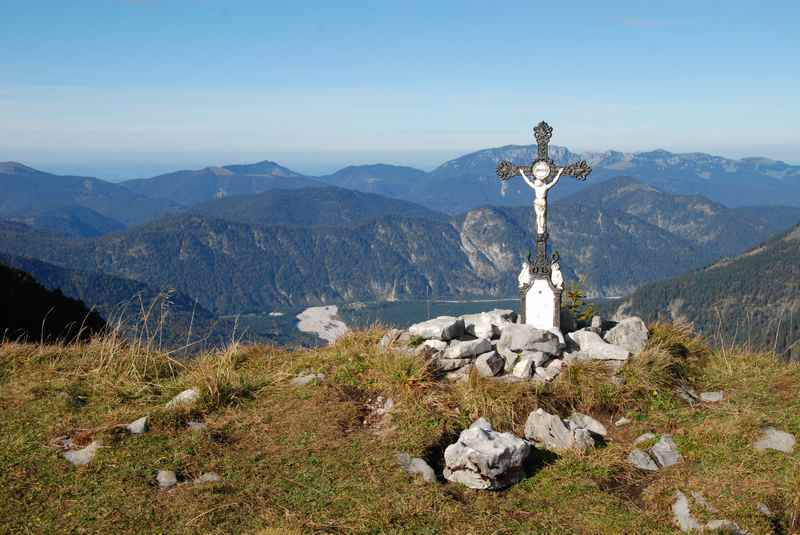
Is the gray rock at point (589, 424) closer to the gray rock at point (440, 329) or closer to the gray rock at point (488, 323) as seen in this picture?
the gray rock at point (488, 323)

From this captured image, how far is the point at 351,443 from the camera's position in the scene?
11.2 metres

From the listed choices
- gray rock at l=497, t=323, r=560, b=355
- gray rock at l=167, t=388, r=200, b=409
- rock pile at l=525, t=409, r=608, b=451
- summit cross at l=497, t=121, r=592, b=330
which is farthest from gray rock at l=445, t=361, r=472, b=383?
gray rock at l=167, t=388, r=200, b=409

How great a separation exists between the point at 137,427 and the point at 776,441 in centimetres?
1073

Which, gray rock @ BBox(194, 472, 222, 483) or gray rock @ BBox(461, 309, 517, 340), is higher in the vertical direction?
gray rock @ BBox(461, 309, 517, 340)

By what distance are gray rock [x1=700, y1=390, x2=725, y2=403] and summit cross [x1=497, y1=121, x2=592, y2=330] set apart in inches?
145

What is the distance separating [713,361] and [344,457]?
944 centimetres

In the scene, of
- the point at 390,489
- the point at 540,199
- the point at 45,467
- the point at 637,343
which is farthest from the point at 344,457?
the point at 540,199

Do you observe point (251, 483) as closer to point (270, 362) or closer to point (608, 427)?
point (270, 362)

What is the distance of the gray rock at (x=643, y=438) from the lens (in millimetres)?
11719

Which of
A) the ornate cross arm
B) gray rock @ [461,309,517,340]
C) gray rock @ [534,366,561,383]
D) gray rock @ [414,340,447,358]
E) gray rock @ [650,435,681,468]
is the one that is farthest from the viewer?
the ornate cross arm

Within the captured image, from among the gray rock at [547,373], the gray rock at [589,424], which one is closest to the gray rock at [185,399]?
the gray rock at [547,373]

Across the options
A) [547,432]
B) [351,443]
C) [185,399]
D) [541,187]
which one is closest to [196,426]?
[185,399]

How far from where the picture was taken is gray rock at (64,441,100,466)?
34.0 feet

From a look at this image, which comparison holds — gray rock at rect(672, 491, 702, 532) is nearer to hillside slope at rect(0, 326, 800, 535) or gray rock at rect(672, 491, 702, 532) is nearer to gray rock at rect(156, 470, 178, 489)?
hillside slope at rect(0, 326, 800, 535)
